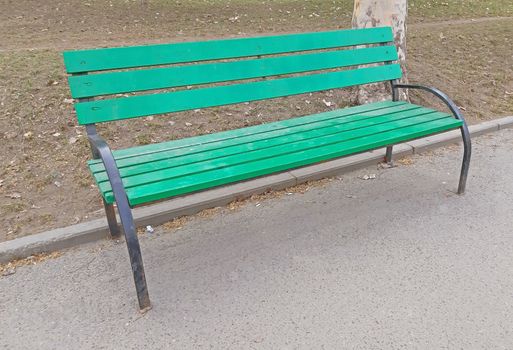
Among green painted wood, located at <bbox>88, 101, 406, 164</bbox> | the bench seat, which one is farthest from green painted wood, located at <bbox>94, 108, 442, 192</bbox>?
green painted wood, located at <bbox>88, 101, 406, 164</bbox>

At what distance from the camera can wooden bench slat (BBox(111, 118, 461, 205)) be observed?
2.14 metres

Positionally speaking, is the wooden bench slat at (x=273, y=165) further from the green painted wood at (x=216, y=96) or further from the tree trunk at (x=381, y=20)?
the tree trunk at (x=381, y=20)

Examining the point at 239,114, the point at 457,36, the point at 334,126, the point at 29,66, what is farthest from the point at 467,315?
the point at 457,36

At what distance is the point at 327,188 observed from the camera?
3.53 meters

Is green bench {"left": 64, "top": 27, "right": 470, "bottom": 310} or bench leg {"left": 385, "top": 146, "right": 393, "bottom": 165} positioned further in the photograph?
bench leg {"left": 385, "top": 146, "right": 393, "bottom": 165}

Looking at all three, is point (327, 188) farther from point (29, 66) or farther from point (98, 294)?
point (29, 66)

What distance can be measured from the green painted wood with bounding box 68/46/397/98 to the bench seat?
387 mm

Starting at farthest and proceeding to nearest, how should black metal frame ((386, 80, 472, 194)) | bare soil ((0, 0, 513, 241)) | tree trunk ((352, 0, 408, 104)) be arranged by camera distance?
tree trunk ((352, 0, 408, 104)) < bare soil ((0, 0, 513, 241)) < black metal frame ((386, 80, 472, 194))

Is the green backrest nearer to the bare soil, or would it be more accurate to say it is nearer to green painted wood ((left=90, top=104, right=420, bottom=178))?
green painted wood ((left=90, top=104, right=420, bottom=178))

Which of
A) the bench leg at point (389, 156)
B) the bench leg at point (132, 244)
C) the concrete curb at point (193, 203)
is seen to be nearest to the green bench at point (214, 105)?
the bench leg at point (132, 244)

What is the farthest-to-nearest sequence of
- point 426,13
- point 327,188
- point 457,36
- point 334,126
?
point 426,13
point 457,36
point 327,188
point 334,126

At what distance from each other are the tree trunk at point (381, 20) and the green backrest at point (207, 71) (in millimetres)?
860

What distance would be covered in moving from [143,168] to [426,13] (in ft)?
29.9

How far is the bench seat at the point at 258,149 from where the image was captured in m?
2.25
